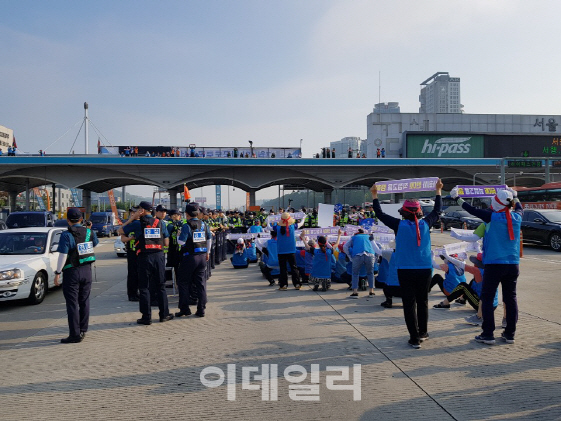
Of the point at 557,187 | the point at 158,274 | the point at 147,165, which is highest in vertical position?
the point at 147,165

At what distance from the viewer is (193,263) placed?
7.42 meters

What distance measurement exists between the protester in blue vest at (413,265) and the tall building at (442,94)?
169164mm

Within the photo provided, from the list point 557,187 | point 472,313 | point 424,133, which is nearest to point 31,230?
point 472,313

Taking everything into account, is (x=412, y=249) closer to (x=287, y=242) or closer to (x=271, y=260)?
Answer: (x=287, y=242)

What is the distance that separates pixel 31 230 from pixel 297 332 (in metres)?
7.12

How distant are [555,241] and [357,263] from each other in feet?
40.9

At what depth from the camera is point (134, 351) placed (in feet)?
18.6

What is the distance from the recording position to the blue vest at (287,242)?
31.7 ft

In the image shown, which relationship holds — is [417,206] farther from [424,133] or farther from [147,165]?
[424,133]

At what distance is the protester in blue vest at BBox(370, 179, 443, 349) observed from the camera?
5.59 m

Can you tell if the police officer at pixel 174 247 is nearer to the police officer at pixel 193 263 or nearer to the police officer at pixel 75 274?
the police officer at pixel 193 263

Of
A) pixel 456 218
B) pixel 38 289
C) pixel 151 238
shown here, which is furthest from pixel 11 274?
pixel 456 218

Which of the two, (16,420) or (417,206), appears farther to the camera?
(417,206)

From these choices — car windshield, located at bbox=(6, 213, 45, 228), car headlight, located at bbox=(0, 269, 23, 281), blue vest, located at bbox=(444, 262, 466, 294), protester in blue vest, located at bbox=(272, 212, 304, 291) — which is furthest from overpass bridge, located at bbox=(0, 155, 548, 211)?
blue vest, located at bbox=(444, 262, 466, 294)
